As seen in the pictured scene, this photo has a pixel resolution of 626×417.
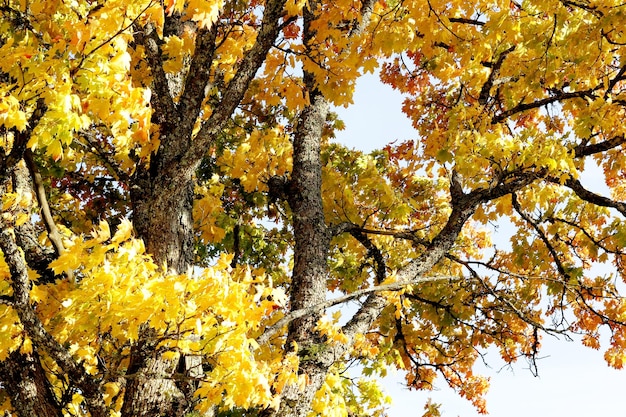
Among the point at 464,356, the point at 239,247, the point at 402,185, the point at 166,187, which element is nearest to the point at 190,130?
the point at 166,187

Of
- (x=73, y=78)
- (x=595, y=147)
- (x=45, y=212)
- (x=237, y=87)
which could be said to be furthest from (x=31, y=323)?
(x=595, y=147)

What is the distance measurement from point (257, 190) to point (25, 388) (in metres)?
3.99

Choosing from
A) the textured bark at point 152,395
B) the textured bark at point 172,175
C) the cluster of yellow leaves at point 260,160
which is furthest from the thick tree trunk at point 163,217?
the cluster of yellow leaves at point 260,160

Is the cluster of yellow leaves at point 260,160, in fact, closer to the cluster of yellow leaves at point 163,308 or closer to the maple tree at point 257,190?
the maple tree at point 257,190

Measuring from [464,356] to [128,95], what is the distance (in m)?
8.86

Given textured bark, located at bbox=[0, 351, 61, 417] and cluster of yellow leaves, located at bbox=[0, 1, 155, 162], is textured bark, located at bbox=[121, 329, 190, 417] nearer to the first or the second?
textured bark, located at bbox=[0, 351, 61, 417]

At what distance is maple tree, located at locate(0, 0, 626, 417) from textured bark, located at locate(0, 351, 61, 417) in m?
0.01

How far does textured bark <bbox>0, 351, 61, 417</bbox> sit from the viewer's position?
4137 mm

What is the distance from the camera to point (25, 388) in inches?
165

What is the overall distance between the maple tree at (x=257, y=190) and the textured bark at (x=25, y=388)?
1 cm

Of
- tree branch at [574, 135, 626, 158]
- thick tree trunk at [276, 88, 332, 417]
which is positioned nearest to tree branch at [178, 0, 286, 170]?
thick tree trunk at [276, 88, 332, 417]

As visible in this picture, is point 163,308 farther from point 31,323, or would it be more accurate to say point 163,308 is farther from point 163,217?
point 163,217

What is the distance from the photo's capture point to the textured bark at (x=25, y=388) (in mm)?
4137

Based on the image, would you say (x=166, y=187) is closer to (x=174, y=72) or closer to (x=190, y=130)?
(x=190, y=130)
